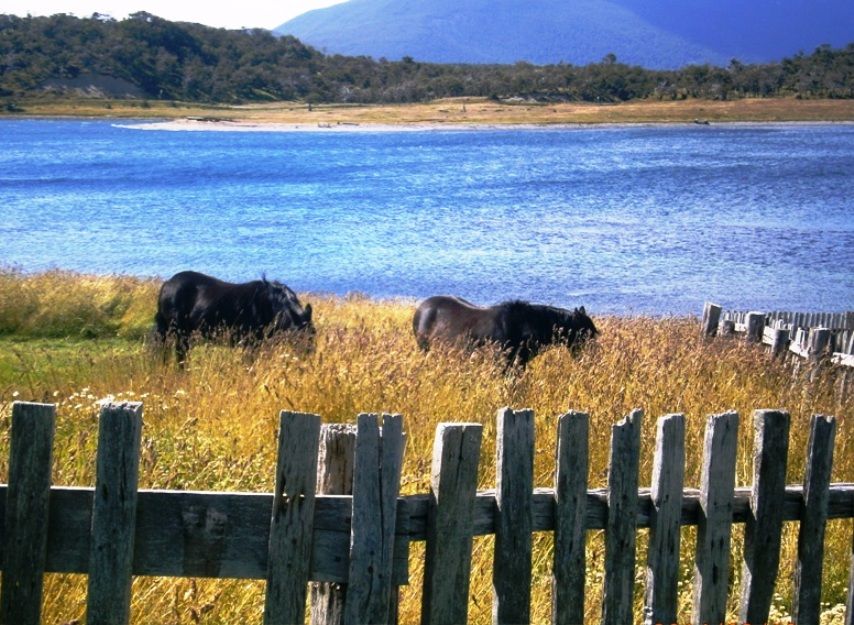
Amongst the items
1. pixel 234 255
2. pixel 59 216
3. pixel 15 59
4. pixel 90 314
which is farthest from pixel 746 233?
pixel 15 59

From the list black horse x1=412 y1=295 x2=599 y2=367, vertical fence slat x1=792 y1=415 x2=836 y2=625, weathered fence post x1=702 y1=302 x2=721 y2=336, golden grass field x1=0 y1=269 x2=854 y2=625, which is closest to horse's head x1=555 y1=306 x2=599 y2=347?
black horse x1=412 y1=295 x2=599 y2=367

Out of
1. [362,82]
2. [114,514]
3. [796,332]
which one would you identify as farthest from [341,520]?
[362,82]

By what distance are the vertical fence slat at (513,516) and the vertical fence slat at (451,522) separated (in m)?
0.12

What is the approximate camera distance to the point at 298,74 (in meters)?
166

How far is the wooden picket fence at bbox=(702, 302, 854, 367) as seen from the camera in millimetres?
10867

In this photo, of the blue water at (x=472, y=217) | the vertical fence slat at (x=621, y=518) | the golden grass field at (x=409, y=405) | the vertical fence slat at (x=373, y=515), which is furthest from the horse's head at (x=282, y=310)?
the blue water at (x=472, y=217)

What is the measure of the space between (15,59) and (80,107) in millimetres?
15264

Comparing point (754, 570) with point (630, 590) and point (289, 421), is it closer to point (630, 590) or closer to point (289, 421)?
point (630, 590)

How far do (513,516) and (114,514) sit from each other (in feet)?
4.25

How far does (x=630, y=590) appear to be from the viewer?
422 centimetres

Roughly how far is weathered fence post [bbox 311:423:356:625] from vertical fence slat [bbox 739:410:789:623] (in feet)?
5.24

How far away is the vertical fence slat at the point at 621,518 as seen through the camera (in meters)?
4.10

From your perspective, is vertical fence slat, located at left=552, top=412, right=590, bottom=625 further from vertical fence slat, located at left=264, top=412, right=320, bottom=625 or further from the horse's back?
the horse's back

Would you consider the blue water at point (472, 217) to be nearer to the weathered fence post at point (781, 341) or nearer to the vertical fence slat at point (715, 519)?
the weathered fence post at point (781, 341)
